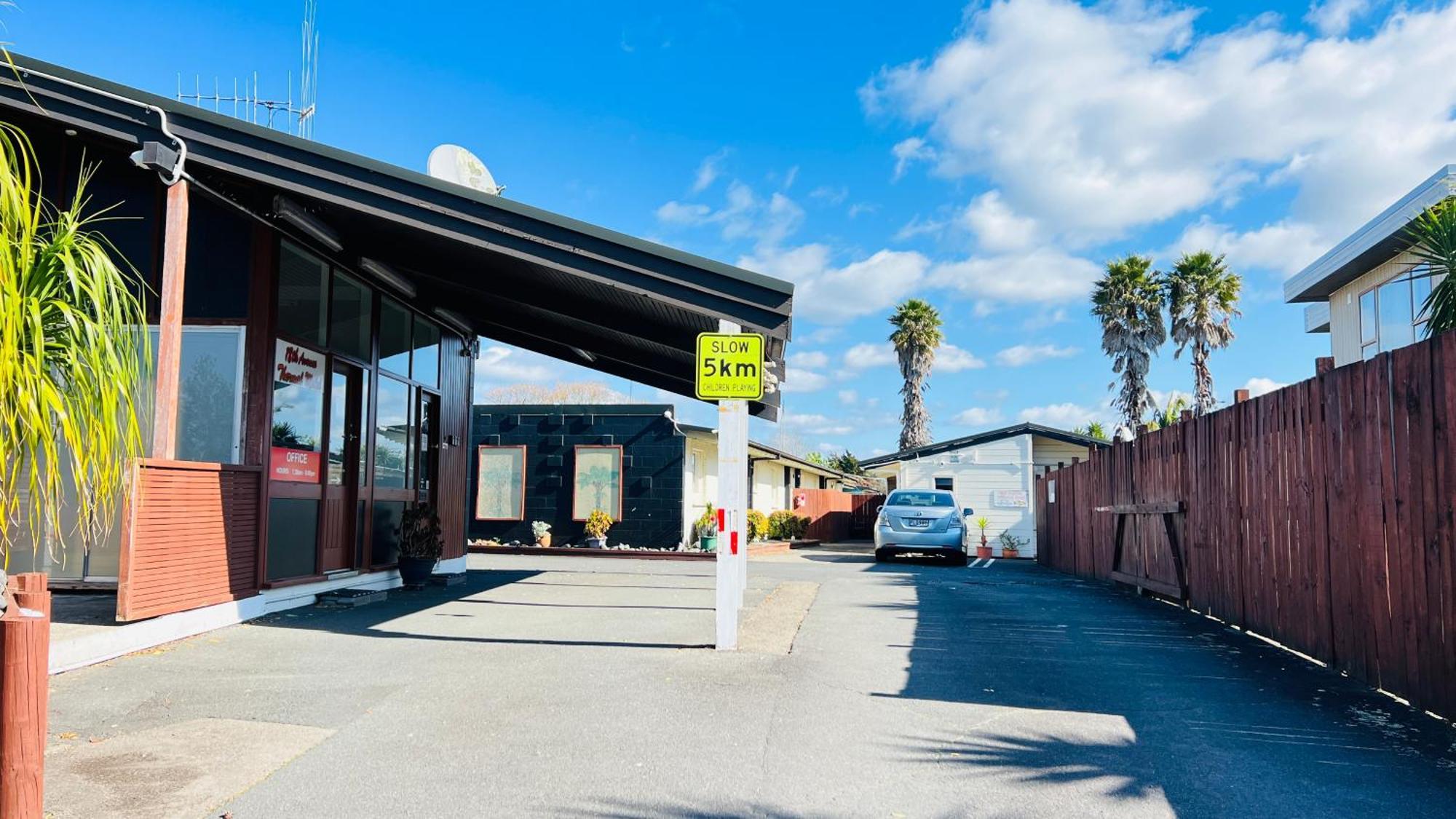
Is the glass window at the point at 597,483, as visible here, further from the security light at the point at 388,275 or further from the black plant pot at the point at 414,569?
the black plant pot at the point at 414,569

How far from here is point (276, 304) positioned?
966 centimetres

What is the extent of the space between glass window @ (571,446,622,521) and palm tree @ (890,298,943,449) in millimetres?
23235

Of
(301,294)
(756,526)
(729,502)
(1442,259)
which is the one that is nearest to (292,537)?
(301,294)

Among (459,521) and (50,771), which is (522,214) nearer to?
(50,771)

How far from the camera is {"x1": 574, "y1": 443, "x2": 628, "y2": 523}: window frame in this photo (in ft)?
73.2

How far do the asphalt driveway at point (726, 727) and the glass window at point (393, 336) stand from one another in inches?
155

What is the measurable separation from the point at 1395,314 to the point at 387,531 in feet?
44.1

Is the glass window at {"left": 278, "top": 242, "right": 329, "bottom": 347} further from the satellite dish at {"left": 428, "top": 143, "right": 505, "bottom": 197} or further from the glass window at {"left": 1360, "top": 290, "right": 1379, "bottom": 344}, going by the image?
the glass window at {"left": 1360, "top": 290, "right": 1379, "bottom": 344}

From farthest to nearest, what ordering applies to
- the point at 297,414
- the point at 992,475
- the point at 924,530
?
1. the point at 992,475
2. the point at 924,530
3. the point at 297,414

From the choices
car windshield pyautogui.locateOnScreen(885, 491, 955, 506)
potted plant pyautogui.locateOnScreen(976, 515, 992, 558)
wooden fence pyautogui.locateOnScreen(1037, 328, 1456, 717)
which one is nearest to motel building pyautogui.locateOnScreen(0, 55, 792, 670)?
wooden fence pyautogui.locateOnScreen(1037, 328, 1456, 717)

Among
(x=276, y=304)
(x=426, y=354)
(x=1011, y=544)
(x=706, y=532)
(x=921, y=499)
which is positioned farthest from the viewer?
(x=1011, y=544)

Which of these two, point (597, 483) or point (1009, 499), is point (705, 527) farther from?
point (1009, 499)

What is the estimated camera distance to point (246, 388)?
9258mm

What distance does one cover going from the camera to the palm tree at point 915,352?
43.0m
